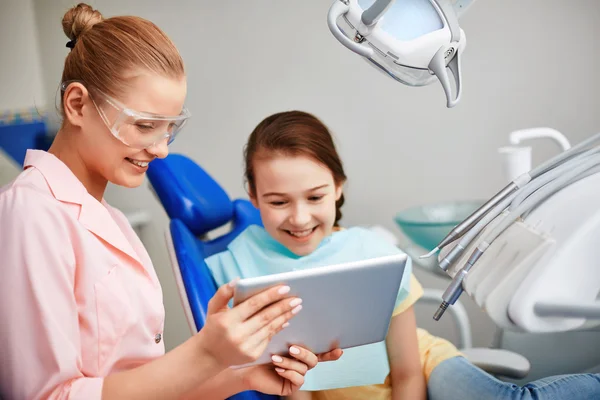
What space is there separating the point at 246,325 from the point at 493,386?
0.68 m

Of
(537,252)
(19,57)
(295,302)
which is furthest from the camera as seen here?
(19,57)

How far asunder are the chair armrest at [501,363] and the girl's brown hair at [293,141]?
1.83 feet

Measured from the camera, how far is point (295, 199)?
154cm

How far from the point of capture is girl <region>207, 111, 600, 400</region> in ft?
4.98

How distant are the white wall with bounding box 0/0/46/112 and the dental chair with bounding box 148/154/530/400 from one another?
0.82 m

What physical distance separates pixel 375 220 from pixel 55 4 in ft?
4.86

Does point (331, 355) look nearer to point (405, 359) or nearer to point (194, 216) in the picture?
point (405, 359)

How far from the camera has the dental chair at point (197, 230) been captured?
1508mm

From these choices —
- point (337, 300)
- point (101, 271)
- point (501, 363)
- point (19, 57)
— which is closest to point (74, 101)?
point (101, 271)

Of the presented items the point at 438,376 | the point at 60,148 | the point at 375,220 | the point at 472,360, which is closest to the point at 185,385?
the point at 60,148

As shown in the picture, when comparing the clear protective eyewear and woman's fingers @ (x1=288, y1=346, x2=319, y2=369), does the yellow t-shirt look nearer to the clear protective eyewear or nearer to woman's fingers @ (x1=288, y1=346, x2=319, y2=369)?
woman's fingers @ (x1=288, y1=346, x2=319, y2=369)

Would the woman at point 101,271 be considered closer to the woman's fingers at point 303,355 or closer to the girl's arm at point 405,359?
the woman's fingers at point 303,355

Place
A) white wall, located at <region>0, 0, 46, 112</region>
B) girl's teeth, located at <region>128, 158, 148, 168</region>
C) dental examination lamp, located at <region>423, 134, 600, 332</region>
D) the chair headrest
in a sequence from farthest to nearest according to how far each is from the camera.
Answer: white wall, located at <region>0, 0, 46, 112</region>
the chair headrest
girl's teeth, located at <region>128, 158, 148, 168</region>
dental examination lamp, located at <region>423, 134, 600, 332</region>

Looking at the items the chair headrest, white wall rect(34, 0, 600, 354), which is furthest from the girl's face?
white wall rect(34, 0, 600, 354)
